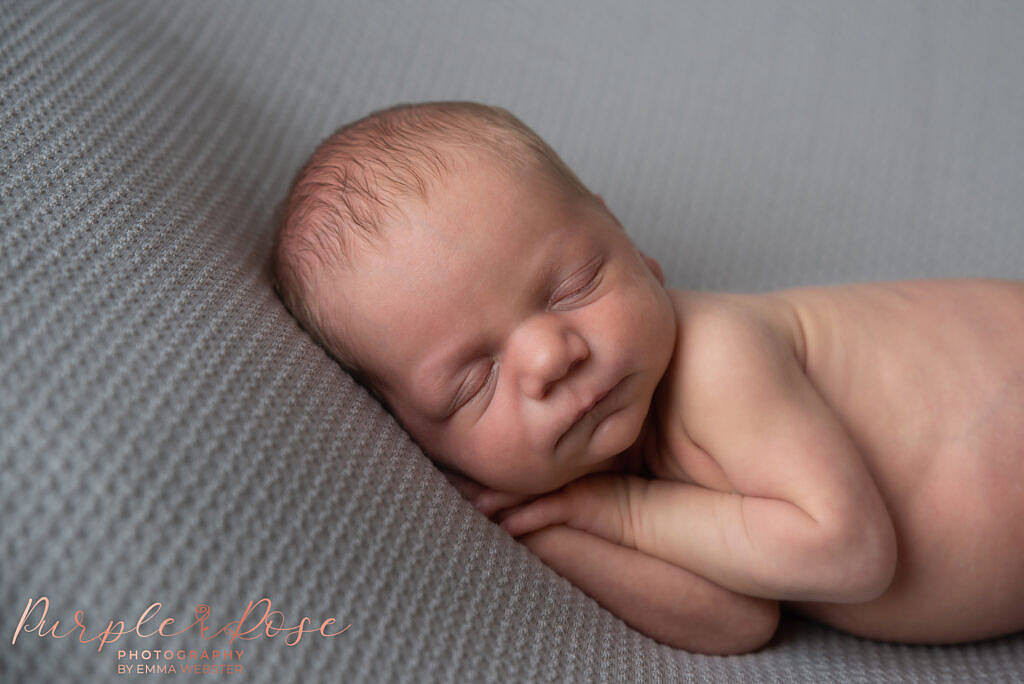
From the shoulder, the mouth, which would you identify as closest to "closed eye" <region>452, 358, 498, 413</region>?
the mouth

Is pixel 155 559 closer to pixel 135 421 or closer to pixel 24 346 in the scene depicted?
pixel 135 421

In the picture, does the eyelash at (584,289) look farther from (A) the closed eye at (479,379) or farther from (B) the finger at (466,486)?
(B) the finger at (466,486)

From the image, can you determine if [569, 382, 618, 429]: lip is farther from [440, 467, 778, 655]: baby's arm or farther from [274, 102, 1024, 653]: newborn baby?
[440, 467, 778, 655]: baby's arm

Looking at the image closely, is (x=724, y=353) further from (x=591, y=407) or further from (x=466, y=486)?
(x=466, y=486)

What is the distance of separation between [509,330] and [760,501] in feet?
1.11

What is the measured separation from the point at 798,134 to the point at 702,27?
0.34m

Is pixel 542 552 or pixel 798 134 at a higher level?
pixel 798 134

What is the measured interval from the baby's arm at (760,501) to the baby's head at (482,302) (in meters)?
0.05

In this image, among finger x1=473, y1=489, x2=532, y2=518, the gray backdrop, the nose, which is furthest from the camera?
finger x1=473, y1=489, x2=532, y2=518

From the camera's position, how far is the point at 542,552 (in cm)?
97

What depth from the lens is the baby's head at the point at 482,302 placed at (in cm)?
88

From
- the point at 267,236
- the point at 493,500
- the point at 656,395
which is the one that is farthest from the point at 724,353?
the point at 267,236

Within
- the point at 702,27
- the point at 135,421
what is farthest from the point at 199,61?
the point at 702,27

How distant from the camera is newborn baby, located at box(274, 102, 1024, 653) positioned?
88cm
